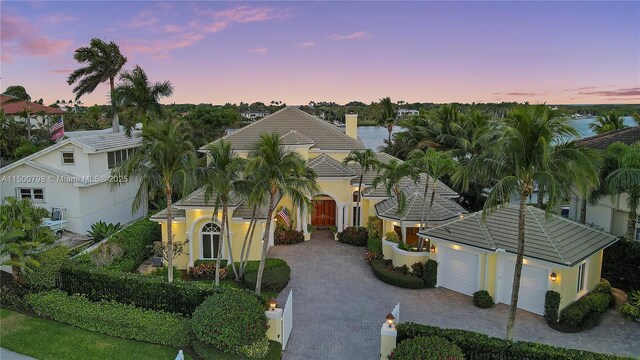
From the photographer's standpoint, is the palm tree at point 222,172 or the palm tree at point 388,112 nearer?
the palm tree at point 222,172

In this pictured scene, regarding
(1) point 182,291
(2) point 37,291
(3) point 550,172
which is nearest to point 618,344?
(3) point 550,172

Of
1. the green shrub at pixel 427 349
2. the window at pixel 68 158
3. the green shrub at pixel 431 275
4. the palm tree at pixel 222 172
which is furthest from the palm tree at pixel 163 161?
the window at pixel 68 158

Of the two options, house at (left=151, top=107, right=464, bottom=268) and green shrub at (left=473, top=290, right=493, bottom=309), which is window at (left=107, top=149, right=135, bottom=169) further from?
green shrub at (left=473, top=290, right=493, bottom=309)

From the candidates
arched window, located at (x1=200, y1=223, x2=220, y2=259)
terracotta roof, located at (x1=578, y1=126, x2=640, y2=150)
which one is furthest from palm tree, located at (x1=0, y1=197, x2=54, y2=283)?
terracotta roof, located at (x1=578, y1=126, x2=640, y2=150)

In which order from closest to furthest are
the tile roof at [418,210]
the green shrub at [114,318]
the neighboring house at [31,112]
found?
the green shrub at [114,318] < the tile roof at [418,210] < the neighboring house at [31,112]

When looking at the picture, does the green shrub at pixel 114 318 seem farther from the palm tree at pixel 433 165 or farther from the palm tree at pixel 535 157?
the palm tree at pixel 433 165

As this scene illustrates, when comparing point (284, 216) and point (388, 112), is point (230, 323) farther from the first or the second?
point (388, 112)

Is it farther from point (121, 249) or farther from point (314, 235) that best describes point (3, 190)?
point (314, 235)
